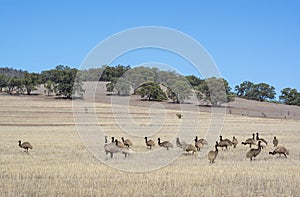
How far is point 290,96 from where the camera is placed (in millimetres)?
162000

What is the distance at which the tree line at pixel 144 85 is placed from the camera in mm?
48781

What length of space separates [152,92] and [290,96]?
98.0 m

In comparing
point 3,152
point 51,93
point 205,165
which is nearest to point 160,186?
point 205,165

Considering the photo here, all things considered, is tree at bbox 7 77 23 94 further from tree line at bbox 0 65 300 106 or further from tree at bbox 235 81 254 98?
tree at bbox 235 81 254 98

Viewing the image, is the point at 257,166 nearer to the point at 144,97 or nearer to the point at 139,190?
the point at 139,190

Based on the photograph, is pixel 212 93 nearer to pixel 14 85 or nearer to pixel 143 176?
pixel 14 85

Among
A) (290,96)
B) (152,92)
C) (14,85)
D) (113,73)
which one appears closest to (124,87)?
(113,73)

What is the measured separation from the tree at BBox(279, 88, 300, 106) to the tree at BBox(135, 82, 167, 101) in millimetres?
85233

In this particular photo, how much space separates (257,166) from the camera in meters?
17.8

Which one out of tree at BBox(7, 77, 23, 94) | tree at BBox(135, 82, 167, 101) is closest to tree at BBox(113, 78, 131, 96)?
tree at BBox(135, 82, 167, 101)

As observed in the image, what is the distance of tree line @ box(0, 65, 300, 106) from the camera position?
48.8 meters

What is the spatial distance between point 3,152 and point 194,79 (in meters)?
70.2

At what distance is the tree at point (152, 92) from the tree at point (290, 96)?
8523 centimetres

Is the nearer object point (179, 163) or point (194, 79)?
point (179, 163)
